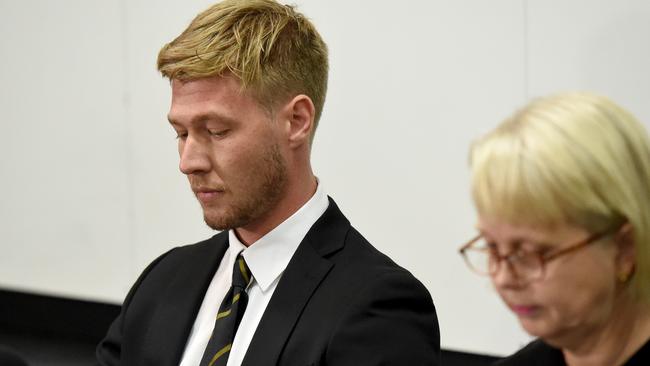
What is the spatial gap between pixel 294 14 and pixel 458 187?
0.99 meters

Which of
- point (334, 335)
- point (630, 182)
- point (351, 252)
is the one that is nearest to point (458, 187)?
point (351, 252)

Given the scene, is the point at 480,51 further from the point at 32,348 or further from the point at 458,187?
the point at 32,348

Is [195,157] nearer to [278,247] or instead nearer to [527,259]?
[278,247]

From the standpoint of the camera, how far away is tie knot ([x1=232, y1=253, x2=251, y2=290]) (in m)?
1.98

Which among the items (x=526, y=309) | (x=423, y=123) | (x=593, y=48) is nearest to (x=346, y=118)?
(x=423, y=123)

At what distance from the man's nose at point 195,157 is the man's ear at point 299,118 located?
0.17m

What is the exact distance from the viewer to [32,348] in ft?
14.1

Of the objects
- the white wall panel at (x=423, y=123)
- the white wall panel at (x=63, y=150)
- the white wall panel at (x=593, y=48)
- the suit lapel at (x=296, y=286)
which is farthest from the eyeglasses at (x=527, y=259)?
the white wall panel at (x=63, y=150)

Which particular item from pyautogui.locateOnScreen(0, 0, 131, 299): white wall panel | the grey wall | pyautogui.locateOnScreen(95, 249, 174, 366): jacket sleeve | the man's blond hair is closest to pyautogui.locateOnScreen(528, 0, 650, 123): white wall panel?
the grey wall

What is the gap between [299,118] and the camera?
2.02 metres

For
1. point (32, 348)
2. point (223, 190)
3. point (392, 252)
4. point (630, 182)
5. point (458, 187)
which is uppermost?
point (630, 182)

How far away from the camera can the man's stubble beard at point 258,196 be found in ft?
6.36

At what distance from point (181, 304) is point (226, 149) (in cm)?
35

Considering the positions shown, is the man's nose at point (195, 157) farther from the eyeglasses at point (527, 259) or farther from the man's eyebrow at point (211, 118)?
the eyeglasses at point (527, 259)
